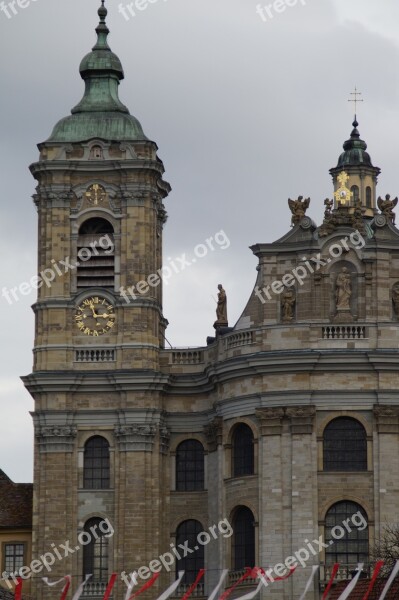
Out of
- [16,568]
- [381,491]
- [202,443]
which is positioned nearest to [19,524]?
[16,568]

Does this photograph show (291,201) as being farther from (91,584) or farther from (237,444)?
(91,584)

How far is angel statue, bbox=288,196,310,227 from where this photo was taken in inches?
3508

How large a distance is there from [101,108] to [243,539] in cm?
1833

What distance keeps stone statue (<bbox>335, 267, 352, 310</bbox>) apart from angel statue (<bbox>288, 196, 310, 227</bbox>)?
2.61 meters

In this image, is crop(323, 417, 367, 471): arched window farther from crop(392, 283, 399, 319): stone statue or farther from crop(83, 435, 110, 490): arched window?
crop(83, 435, 110, 490): arched window

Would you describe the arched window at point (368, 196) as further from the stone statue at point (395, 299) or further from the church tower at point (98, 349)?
the stone statue at point (395, 299)

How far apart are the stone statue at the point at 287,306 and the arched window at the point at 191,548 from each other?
8.76 metres

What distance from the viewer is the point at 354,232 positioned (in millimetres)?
88500

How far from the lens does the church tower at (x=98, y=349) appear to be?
89.2 metres

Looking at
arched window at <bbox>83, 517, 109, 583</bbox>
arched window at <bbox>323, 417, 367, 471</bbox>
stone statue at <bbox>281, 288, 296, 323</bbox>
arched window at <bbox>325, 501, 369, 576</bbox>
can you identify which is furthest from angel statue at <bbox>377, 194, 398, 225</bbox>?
arched window at <bbox>83, 517, 109, 583</bbox>

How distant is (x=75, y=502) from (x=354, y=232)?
1459cm

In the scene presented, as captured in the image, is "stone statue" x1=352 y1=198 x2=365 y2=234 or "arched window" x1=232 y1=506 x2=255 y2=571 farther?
"stone statue" x1=352 y1=198 x2=365 y2=234

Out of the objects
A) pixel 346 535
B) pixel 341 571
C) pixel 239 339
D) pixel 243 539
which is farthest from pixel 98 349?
pixel 341 571

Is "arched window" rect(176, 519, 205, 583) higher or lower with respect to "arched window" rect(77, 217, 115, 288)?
lower
